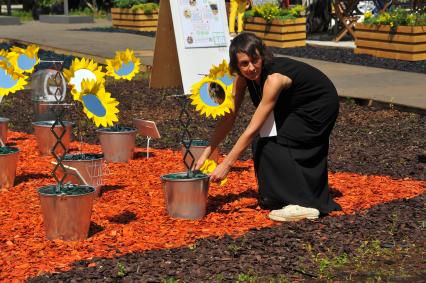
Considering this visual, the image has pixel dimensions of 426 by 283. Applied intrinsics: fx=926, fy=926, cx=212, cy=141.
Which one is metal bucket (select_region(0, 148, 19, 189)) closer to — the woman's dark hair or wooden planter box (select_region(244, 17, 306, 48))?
the woman's dark hair

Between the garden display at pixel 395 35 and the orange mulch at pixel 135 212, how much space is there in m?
8.24

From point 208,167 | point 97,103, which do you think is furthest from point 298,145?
point 97,103

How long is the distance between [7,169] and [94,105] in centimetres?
149

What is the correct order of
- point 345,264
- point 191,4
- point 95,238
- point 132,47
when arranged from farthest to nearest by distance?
point 132,47 → point 191,4 → point 95,238 → point 345,264

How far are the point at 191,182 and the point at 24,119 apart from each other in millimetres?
5273

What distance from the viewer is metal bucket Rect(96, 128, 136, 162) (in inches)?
319

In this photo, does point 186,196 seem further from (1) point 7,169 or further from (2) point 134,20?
(2) point 134,20

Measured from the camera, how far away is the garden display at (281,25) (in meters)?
18.9

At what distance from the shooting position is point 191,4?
10625mm

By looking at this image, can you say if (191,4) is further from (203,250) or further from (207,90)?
(203,250)

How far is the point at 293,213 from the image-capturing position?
6.07m

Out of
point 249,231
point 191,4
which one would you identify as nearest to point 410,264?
point 249,231

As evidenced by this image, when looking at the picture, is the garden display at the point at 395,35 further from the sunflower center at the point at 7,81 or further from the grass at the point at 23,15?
the grass at the point at 23,15

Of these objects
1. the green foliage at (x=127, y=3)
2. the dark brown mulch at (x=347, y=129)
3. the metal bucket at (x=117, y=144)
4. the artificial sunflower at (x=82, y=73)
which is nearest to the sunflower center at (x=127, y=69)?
the metal bucket at (x=117, y=144)
